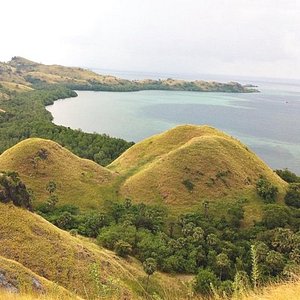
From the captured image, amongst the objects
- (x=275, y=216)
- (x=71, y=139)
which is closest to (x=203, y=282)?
(x=275, y=216)

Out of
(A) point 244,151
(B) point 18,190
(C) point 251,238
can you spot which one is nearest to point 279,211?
(C) point 251,238

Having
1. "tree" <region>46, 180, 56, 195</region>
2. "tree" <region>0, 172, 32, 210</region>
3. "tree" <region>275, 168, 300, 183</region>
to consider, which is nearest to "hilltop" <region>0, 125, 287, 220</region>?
"tree" <region>46, 180, 56, 195</region>

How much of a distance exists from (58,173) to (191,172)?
30211mm

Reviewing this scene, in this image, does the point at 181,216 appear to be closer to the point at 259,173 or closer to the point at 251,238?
the point at 251,238

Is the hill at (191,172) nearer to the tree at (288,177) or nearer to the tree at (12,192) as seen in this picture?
the tree at (288,177)

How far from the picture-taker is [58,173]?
3366 inches

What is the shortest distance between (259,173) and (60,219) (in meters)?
49.9

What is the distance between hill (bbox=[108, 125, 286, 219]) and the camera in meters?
84.4

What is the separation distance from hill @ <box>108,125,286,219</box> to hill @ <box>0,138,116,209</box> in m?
6.68

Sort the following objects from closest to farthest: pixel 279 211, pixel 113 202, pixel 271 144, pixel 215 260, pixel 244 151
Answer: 1. pixel 215 260
2. pixel 279 211
3. pixel 113 202
4. pixel 244 151
5. pixel 271 144

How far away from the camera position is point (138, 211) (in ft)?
256

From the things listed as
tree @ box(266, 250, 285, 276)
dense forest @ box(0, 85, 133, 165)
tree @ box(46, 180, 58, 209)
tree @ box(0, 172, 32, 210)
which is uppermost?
tree @ box(0, 172, 32, 210)

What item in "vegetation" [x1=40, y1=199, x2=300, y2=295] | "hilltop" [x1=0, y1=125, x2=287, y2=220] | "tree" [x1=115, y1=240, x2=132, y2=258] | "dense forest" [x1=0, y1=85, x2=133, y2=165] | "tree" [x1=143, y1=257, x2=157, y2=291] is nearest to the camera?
"tree" [x1=143, y1=257, x2=157, y2=291]

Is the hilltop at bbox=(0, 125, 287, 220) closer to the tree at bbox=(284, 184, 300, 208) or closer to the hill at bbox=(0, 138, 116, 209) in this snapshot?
the hill at bbox=(0, 138, 116, 209)
